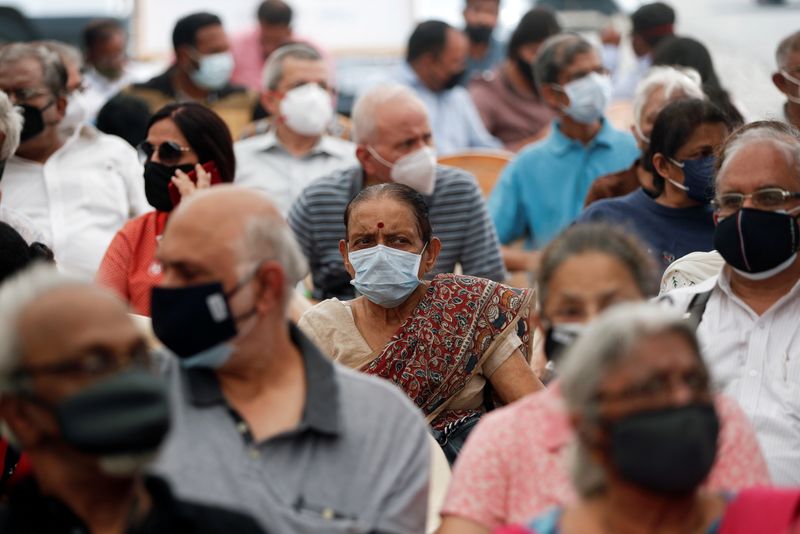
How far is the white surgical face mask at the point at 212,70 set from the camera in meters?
9.60

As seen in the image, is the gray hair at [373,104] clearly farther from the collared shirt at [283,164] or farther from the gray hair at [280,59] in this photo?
the gray hair at [280,59]

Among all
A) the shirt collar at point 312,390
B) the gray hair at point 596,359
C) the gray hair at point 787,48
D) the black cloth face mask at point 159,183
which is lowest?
the black cloth face mask at point 159,183

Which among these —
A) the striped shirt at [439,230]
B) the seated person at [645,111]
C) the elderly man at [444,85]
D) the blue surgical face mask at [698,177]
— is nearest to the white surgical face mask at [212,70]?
the elderly man at [444,85]

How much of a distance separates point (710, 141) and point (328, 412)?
2.98 m

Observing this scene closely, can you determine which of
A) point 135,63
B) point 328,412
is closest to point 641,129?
point 328,412

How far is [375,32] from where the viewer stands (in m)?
12.2

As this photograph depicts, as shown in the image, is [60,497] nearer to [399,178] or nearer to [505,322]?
[505,322]

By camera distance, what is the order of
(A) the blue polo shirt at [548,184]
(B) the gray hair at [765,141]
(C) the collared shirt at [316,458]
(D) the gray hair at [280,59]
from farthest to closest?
(D) the gray hair at [280,59], (A) the blue polo shirt at [548,184], (B) the gray hair at [765,141], (C) the collared shirt at [316,458]

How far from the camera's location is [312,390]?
3.56m

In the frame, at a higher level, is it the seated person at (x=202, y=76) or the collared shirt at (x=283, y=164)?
the collared shirt at (x=283, y=164)

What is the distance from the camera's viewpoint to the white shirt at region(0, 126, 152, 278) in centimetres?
686

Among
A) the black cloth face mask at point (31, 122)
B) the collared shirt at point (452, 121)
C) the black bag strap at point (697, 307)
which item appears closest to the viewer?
the black bag strap at point (697, 307)

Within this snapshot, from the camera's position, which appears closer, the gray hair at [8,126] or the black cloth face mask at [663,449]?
the black cloth face mask at [663,449]

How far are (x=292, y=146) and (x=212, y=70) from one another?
6.07 feet
